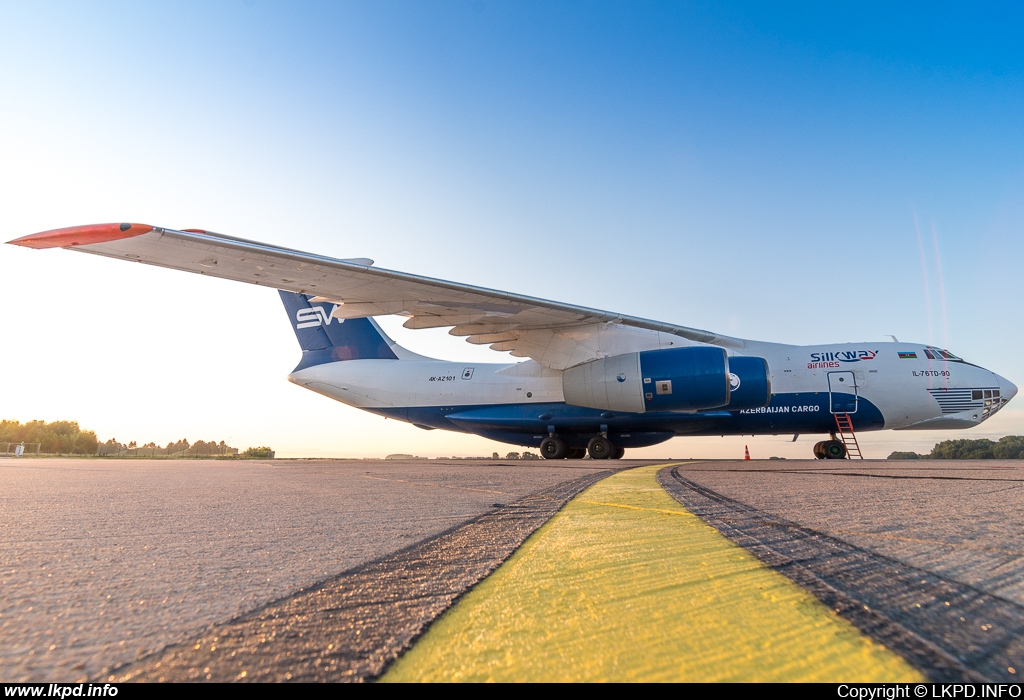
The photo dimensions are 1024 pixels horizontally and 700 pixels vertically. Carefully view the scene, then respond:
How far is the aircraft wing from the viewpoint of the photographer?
18.6 feet

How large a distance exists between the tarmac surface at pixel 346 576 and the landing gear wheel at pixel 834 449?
974cm

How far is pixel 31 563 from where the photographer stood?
123 cm

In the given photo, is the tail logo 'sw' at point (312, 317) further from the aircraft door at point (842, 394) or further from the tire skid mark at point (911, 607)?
the tire skid mark at point (911, 607)

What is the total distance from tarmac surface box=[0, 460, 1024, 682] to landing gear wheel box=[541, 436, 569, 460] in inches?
381

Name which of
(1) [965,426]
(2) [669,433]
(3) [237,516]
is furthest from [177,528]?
(1) [965,426]

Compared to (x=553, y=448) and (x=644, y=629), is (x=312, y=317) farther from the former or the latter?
(x=644, y=629)

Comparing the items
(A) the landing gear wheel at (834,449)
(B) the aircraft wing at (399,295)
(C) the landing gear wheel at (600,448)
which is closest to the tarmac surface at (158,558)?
(B) the aircraft wing at (399,295)

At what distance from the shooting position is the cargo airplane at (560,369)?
666 cm

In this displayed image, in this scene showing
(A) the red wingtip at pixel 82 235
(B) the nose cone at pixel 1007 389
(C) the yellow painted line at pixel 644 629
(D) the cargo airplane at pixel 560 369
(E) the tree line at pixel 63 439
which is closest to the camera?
(C) the yellow painted line at pixel 644 629

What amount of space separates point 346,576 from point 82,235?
624 centimetres

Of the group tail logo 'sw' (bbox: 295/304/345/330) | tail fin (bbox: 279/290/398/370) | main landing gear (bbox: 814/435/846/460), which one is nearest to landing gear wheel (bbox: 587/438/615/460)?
main landing gear (bbox: 814/435/846/460)

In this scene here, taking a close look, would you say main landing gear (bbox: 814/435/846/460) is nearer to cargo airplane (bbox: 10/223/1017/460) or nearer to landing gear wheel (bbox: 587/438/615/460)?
cargo airplane (bbox: 10/223/1017/460)

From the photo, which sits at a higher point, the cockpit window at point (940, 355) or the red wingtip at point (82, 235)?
the red wingtip at point (82, 235)
